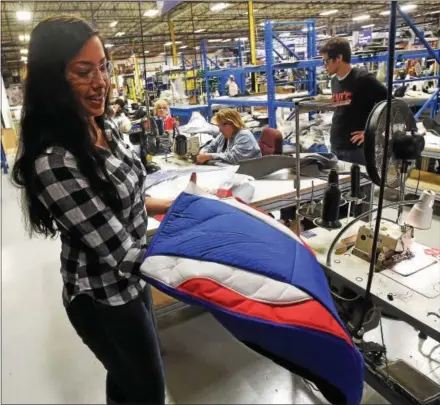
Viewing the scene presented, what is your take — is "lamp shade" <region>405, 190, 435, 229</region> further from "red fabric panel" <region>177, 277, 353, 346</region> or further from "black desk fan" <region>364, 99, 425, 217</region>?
"red fabric panel" <region>177, 277, 353, 346</region>

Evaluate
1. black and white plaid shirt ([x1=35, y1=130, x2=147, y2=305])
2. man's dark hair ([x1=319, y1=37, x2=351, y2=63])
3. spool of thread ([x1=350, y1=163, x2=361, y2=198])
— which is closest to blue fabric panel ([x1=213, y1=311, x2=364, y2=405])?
black and white plaid shirt ([x1=35, y1=130, x2=147, y2=305])

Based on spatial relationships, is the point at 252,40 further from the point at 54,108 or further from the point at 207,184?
the point at 54,108

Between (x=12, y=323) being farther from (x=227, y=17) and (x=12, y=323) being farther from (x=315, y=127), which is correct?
(x=227, y=17)

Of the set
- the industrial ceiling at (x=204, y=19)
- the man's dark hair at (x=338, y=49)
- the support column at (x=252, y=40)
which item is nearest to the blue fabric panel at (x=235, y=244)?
the man's dark hair at (x=338, y=49)

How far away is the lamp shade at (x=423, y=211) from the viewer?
1.21 m

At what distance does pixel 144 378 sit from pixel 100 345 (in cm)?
17

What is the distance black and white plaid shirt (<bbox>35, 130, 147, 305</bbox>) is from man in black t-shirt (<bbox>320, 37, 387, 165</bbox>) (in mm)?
2243

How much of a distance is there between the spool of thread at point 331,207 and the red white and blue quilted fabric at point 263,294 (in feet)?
1.28

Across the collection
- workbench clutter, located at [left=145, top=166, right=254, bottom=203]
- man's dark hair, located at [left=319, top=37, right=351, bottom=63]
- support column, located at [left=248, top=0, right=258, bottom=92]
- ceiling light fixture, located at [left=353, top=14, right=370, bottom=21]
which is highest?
ceiling light fixture, located at [left=353, top=14, right=370, bottom=21]

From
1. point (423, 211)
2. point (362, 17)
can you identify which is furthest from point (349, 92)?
point (362, 17)

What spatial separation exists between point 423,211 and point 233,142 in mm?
1919

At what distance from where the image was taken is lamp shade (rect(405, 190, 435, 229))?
47.5 inches

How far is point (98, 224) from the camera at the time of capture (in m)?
0.87

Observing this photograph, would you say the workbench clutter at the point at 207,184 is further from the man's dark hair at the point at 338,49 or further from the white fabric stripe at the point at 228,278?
the man's dark hair at the point at 338,49
